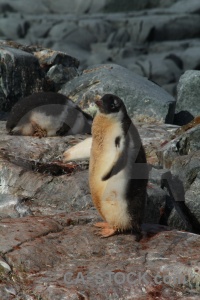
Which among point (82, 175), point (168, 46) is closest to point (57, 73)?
point (82, 175)

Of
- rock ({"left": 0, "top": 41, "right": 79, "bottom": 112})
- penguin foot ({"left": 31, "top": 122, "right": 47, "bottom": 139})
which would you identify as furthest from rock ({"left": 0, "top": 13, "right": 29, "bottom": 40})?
penguin foot ({"left": 31, "top": 122, "right": 47, "bottom": 139})

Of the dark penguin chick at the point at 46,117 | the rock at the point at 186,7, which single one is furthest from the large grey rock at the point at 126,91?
the rock at the point at 186,7

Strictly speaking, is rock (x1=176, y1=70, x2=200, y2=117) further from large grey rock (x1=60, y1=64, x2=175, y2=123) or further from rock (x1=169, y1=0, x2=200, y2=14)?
rock (x1=169, y1=0, x2=200, y2=14)

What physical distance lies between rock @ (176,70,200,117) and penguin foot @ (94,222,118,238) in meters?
5.58

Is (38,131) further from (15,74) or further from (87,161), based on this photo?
(15,74)

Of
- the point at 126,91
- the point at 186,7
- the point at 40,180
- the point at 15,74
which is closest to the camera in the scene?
the point at 40,180

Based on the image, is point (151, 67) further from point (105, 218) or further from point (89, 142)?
point (105, 218)

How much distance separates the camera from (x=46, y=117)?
10.1 metres

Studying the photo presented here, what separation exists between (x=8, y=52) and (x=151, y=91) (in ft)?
6.21

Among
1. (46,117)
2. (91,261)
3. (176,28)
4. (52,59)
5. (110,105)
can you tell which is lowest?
(91,261)

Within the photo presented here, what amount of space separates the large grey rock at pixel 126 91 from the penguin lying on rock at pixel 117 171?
4.43 metres

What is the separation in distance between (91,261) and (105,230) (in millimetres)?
506

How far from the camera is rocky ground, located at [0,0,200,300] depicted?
5.68 metres

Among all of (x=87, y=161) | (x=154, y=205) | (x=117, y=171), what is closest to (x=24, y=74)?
(x=87, y=161)
